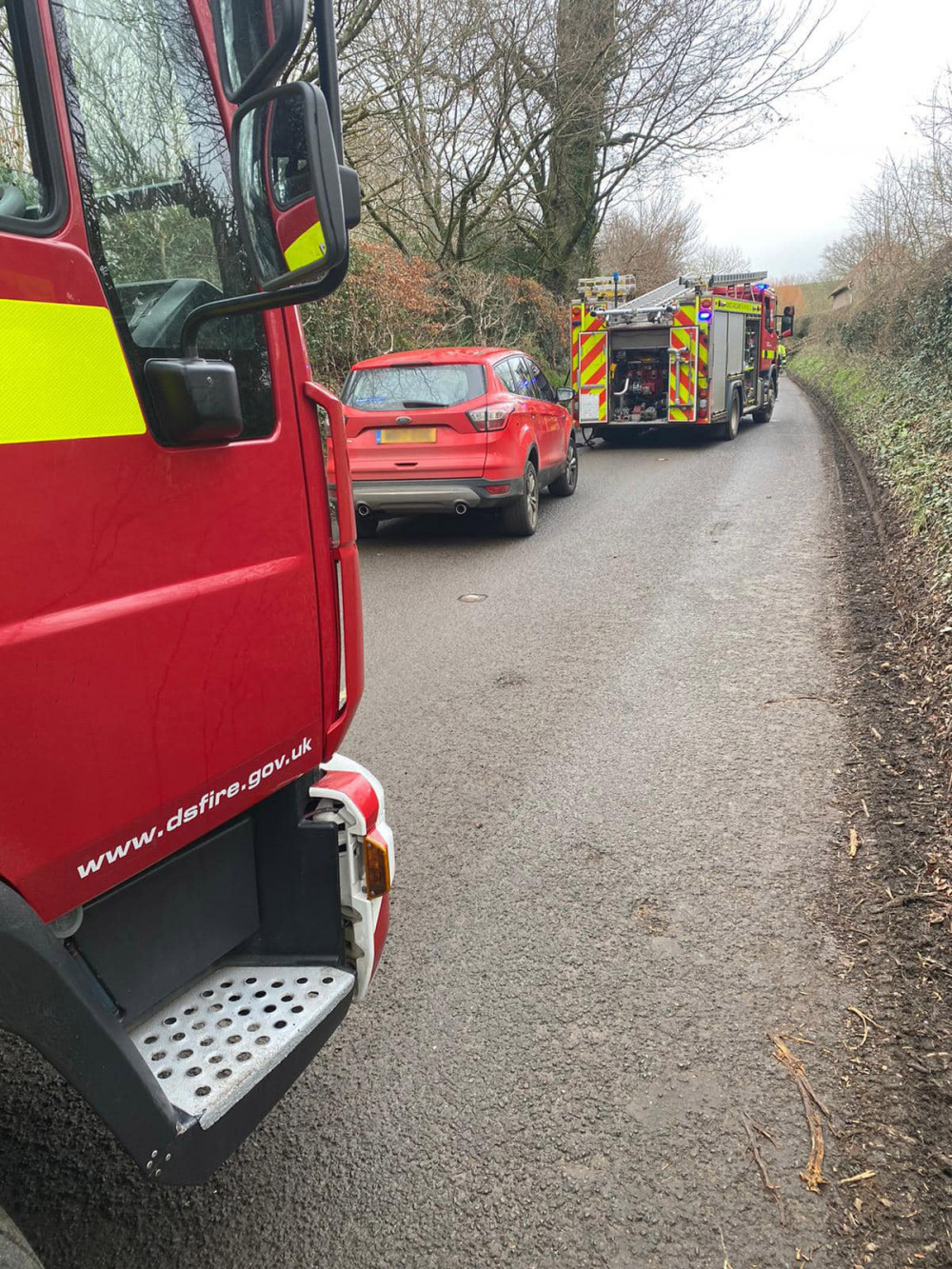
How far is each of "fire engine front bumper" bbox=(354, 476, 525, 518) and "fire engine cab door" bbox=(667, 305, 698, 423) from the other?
8.02m

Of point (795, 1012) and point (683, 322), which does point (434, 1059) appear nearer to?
point (795, 1012)

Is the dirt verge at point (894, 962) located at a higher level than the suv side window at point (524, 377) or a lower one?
lower

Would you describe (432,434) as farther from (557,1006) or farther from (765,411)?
(765,411)

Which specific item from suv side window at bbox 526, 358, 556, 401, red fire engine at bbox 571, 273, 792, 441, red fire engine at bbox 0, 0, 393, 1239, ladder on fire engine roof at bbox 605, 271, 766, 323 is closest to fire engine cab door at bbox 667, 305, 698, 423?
red fire engine at bbox 571, 273, 792, 441

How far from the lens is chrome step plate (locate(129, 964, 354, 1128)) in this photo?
183 centimetres

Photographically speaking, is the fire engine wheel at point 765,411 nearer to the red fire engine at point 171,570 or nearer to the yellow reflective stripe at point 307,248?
the red fire engine at point 171,570

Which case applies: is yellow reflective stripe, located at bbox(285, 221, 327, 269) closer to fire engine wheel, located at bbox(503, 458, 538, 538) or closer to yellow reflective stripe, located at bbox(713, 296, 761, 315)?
fire engine wheel, located at bbox(503, 458, 538, 538)

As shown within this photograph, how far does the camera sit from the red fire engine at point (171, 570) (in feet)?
5.00

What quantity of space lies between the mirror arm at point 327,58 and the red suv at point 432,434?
6.80m

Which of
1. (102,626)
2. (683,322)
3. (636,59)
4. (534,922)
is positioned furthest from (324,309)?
(102,626)

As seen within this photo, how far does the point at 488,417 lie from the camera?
856 centimetres

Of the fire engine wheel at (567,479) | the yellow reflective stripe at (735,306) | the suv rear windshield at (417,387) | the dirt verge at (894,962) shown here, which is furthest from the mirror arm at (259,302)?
the yellow reflective stripe at (735,306)

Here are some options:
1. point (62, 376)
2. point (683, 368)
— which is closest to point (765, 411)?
point (683, 368)

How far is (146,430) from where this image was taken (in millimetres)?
1709
